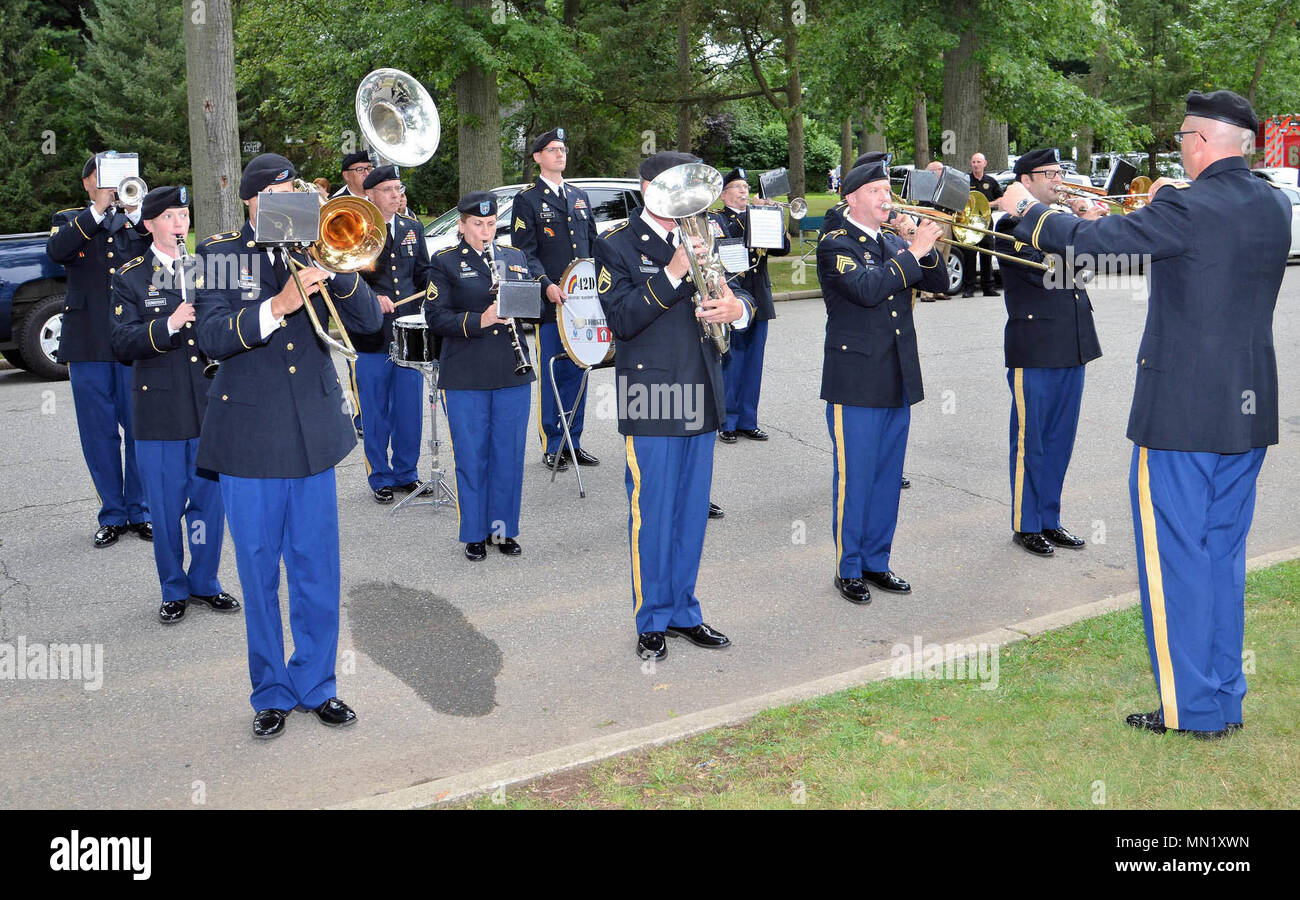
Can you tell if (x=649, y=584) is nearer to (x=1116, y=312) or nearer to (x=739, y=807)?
(x=739, y=807)

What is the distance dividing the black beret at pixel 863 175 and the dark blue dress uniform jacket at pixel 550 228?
298 cm

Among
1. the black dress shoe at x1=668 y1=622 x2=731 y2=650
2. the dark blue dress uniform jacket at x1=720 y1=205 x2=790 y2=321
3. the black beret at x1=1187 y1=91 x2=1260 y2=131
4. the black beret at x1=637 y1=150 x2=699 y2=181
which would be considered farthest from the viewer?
the dark blue dress uniform jacket at x1=720 y1=205 x2=790 y2=321

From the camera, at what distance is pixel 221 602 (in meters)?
6.44

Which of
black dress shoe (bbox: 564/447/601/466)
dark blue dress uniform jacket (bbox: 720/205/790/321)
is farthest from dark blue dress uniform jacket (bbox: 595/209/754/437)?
dark blue dress uniform jacket (bbox: 720/205/790/321)

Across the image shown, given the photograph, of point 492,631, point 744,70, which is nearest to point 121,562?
point 492,631

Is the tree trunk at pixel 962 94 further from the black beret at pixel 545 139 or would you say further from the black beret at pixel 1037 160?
the black beret at pixel 1037 160

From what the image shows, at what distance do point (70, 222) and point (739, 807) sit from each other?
565cm

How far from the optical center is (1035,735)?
466cm

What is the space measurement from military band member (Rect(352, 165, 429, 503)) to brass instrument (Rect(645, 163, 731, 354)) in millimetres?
3601

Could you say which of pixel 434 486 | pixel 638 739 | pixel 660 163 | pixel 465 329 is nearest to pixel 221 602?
pixel 465 329

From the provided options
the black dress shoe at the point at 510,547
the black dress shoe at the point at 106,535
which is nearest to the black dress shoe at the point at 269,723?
the black dress shoe at the point at 510,547

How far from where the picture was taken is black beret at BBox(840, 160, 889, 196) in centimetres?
621

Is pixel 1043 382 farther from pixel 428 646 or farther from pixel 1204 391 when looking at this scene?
pixel 428 646

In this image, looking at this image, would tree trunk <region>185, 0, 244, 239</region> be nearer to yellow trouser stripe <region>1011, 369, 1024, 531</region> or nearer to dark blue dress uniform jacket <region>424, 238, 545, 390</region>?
dark blue dress uniform jacket <region>424, 238, 545, 390</region>
